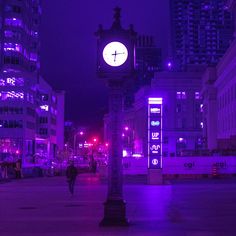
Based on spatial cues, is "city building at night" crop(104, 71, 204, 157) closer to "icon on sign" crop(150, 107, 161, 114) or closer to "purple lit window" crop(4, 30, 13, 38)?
"purple lit window" crop(4, 30, 13, 38)

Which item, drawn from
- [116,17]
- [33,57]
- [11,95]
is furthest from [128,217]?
[33,57]

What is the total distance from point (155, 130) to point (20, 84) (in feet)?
282

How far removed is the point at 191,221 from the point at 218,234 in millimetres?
2934

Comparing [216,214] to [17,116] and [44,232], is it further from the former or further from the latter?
[17,116]

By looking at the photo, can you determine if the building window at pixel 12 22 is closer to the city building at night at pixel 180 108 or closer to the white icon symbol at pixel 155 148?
the city building at night at pixel 180 108

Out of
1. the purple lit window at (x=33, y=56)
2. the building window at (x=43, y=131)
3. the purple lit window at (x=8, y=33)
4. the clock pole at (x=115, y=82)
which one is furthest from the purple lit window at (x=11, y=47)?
the clock pole at (x=115, y=82)

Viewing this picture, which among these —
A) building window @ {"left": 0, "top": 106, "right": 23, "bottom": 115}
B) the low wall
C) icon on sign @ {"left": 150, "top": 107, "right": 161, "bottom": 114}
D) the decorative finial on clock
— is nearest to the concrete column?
the decorative finial on clock

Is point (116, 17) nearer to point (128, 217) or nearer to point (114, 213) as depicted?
point (114, 213)

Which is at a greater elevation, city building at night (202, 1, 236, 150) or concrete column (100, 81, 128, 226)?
city building at night (202, 1, 236, 150)

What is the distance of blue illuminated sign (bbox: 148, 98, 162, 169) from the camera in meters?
41.1

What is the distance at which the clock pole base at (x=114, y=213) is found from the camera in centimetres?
1380

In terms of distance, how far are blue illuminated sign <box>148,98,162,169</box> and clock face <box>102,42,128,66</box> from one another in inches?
1048

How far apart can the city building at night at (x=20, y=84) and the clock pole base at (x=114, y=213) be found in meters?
101

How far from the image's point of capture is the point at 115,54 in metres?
14.6
